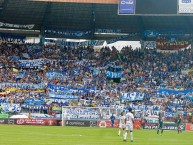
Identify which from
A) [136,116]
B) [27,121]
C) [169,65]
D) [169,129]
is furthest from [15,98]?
[169,65]

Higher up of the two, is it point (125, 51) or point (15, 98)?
point (125, 51)

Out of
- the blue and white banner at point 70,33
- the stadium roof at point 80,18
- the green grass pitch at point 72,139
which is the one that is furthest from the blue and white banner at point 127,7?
the blue and white banner at point 70,33

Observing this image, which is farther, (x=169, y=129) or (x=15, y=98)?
(x=15, y=98)

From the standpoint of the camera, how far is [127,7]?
153 feet

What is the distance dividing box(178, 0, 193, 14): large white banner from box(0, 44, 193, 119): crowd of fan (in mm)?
11719

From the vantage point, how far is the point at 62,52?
65.1 m

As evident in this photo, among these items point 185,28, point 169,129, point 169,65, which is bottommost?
point 169,129

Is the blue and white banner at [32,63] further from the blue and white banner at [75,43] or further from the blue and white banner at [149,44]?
the blue and white banner at [149,44]

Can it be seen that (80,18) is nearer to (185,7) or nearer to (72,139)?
(185,7)

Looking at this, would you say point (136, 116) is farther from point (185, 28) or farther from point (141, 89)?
point (185, 28)

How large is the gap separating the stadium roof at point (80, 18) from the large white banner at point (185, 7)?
16.1 metres

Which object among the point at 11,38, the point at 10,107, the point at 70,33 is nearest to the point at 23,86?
the point at 10,107

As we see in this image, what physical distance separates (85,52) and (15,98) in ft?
51.3

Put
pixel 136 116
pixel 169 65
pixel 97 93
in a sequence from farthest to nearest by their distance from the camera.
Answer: pixel 169 65, pixel 97 93, pixel 136 116
